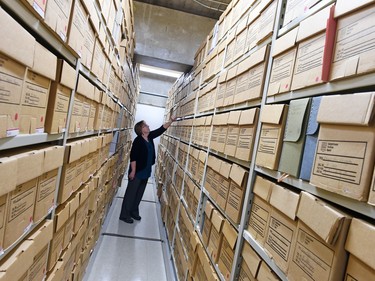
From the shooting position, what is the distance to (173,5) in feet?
14.4

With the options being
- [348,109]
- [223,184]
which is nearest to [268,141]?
[348,109]

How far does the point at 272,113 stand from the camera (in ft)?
4.19

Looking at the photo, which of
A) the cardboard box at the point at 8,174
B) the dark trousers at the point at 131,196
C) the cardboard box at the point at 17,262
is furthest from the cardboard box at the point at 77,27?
the dark trousers at the point at 131,196

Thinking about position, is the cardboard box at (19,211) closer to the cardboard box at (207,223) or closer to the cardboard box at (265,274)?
the cardboard box at (265,274)

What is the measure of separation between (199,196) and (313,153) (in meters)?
1.54

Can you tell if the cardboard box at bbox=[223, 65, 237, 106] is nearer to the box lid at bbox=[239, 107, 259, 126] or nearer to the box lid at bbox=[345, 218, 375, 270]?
the box lid at bbox=[239, 107, 259, 126]

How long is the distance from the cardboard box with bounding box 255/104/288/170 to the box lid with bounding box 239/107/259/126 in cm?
7

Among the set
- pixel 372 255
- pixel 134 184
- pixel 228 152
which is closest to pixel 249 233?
pixel 228 152

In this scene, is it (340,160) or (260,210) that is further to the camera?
(260,210)

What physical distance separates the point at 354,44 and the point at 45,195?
129 centimetres

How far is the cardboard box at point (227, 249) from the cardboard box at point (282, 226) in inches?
13.6

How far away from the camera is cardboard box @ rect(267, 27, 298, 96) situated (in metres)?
1.20

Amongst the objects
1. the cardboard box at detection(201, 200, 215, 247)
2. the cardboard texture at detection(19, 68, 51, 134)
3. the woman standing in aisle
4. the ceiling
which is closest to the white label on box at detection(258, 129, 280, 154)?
the cardboard box at detection(201, 200, 215, 247)

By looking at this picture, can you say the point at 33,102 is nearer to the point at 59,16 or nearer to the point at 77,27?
the point at 59,16
